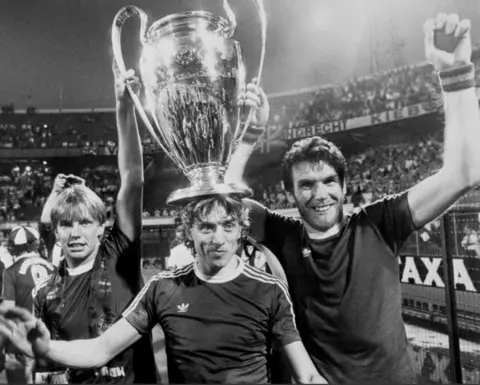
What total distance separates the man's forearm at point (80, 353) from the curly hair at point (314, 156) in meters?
0.83

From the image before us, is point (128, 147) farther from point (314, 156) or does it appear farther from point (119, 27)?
point (314, 156)

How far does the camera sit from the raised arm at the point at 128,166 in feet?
5.47

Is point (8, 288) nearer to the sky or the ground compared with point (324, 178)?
nearer to the ground

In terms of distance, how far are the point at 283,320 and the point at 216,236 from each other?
13.2 inches

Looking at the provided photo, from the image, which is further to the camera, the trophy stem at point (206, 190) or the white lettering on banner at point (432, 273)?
the white lettering on banner at point (432, 273)

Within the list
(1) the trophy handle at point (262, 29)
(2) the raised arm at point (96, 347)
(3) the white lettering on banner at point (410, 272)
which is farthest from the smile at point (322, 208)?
(3) the white lettering on banner at point (410, 272)

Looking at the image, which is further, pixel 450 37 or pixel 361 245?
pixel 361 245

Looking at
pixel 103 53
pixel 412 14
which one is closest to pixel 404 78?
pixel 412 14

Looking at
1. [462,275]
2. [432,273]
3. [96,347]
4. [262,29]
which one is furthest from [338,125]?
[96,347]

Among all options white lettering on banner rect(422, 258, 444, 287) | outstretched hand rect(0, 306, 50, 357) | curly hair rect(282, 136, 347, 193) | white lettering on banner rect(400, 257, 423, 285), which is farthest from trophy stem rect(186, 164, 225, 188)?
white lettering on banner rect(400, 257, 423, 285)

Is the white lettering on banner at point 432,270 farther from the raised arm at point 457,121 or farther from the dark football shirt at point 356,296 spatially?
the raised arm at point 457,121

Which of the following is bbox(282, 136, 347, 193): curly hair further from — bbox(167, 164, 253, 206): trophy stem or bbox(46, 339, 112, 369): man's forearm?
bbox(46, 339, 112, 369): man's forearm

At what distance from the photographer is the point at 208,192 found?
59.0 inches

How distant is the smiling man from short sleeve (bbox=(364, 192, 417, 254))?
0.40 meters
